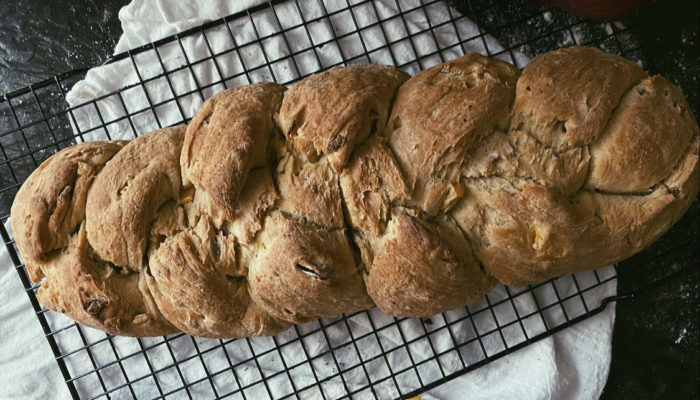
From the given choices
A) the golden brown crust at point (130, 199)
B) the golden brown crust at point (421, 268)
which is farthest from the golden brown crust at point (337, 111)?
the golden brown crust at point (130, 199)

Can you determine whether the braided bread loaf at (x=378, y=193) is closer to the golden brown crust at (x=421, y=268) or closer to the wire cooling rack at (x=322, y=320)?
the golden brown crust at (x=421, y=268)

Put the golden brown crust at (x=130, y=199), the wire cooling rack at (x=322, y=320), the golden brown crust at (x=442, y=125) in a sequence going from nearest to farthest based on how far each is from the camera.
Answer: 1. the golden brown crust at (x=442, y=125)
2. the golden brown crust at (x=130, y=199)
3. the wire cooling rack at (x=322, y=320)

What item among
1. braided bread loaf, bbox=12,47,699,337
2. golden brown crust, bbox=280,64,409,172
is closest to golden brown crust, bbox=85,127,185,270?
braided bread loaf, bbox=12,47,699,337

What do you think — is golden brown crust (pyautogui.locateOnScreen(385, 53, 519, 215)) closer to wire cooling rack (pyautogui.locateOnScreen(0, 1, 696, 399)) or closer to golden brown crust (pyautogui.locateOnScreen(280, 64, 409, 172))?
golden brown crust (pyautogui.locateOnScreen(280, 64, 409, 172))

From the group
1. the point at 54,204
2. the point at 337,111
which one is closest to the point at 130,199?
the point at 54,204

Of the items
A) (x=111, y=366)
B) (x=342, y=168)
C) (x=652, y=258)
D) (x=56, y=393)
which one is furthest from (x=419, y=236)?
(x=56, y=393)
